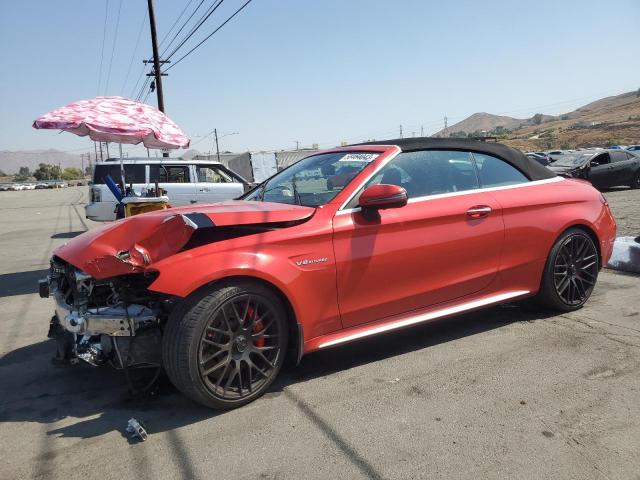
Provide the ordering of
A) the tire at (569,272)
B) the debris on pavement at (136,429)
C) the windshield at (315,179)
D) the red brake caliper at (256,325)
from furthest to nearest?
the tire at (569,272), the windshield at (315,179), the red brake caliper at (256,325), the debris on pavement at (136,429)

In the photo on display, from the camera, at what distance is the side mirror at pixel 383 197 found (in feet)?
10.7

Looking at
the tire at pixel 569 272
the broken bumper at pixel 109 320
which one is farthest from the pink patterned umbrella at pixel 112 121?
the tire at pixel 569 272

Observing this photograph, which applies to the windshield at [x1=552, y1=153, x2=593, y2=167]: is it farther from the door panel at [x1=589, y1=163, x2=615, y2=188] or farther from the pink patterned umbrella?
the pink patterned umbrella

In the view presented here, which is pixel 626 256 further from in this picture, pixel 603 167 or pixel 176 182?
pixel 603 167

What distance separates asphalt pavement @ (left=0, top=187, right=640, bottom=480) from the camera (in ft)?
8.03

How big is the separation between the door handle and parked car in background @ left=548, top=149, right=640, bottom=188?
43.4 feet

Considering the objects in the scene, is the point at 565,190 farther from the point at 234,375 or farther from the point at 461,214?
the point at 234,375

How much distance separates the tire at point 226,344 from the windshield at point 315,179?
2.92ft

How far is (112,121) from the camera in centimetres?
683

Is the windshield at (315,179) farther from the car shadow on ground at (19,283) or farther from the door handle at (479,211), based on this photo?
the car shadow on ground at (19,283)

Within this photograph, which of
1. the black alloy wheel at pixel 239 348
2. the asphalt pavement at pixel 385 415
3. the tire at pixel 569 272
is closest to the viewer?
the asphalt pavement at pixel 385 415

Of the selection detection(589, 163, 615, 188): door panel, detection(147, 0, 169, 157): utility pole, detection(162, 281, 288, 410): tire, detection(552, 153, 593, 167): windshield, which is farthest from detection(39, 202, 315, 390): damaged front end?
detection(147, 0, 169, 157): utility pole

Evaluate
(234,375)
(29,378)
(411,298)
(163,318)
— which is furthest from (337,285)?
(29,378)

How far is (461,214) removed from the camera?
148 inches
